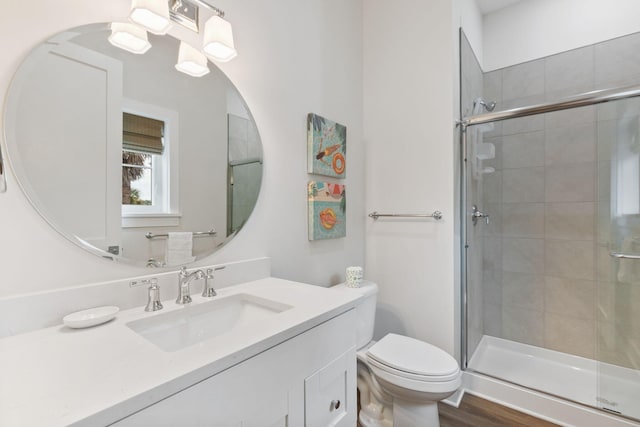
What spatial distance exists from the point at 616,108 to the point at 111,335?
2.56 meters

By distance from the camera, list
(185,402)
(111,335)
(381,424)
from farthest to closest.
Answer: (381,424), (111,335), (185,402)

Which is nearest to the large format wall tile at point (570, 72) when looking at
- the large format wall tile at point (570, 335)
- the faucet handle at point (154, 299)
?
the large format wall tile at point (570, 335)

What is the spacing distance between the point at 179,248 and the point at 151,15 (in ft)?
2.66

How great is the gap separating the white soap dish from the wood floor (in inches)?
65.6

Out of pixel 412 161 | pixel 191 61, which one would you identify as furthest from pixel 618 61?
pixel 191 61

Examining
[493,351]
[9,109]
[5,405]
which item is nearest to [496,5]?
[493,351]

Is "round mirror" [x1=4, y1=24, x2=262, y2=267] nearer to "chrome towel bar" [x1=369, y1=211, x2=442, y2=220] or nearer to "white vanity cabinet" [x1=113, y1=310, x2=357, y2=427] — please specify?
"white vanity cabinet" [x1=113, y1=310, x2=357, y2=427]

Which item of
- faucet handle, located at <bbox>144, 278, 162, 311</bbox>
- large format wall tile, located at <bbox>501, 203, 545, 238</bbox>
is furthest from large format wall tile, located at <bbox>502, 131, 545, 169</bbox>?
faucet handle, located at <bbox>144, 278, 162, 311</bbox>

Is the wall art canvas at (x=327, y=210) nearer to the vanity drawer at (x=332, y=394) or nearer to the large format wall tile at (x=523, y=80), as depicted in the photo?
the vanity drawer at (x=332, y=394)

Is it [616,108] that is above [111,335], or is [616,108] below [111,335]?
above

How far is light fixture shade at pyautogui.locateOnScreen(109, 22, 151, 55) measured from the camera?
0.96m

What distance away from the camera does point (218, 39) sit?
115 centimetres

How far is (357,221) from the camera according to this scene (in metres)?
2.15

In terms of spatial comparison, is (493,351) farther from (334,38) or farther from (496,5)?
(496,5)
